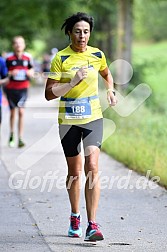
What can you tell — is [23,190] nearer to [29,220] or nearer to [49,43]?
[29,220]

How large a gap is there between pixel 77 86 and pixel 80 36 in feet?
1.47

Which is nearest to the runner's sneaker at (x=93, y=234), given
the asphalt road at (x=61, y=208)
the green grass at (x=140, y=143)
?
the asphalt road at (x=61, y=208)

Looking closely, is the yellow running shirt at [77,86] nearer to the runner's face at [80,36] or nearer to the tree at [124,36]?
the runner's face at [80,36]

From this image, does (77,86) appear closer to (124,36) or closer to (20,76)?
(20,76)

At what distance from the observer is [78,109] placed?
22.0ft

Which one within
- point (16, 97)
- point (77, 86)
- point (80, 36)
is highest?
point (80, 36)

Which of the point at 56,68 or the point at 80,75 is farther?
the point at 56,68

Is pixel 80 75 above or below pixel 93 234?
above

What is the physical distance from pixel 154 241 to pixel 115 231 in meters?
0.57

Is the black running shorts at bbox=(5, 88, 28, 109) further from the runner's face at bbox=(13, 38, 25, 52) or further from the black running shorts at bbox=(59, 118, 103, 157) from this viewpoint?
the black running shorts at bbox=(59, 118, 103, 157)

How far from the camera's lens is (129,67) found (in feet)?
65.3

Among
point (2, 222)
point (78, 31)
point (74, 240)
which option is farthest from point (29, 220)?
point (78, 31)

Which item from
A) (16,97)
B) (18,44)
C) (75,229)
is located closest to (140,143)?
(16,97)

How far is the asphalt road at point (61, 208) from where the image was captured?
668cm
